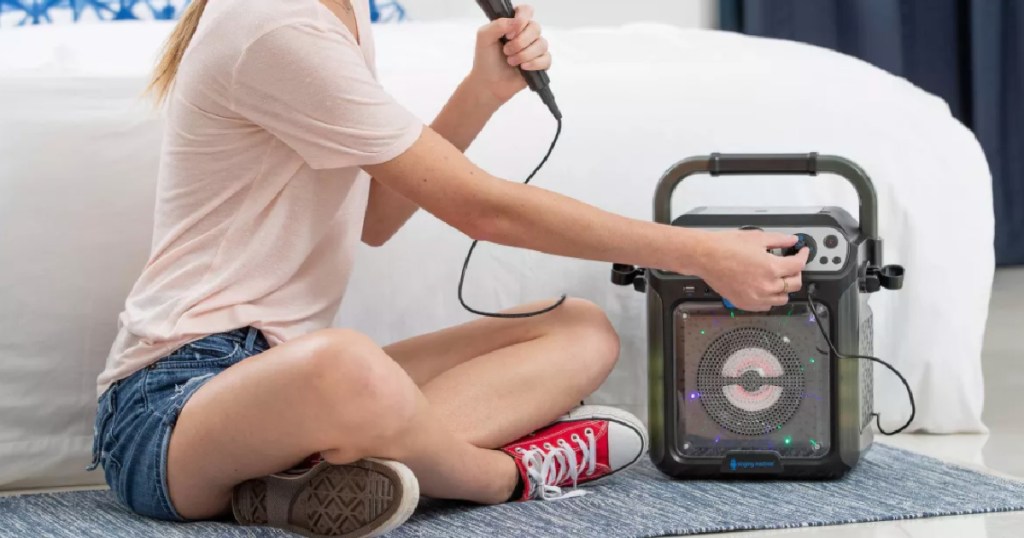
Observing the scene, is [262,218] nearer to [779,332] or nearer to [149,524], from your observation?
[149,524]

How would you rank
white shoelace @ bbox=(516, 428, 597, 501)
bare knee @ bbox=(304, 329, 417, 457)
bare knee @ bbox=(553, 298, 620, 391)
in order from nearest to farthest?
bare knee @ bbox=(304, 329, 417, 457)
white shoelace @ bbox=(516, 428, 597, 501)
bare knee @ bbox=(553, 298, 620, 391)

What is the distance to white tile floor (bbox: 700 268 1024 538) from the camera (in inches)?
50.3

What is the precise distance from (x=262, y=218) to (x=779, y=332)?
1.90 feet

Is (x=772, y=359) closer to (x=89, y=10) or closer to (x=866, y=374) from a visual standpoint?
(x=866, y=374)

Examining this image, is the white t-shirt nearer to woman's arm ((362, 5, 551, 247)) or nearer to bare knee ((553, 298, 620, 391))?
woman's arm ((362, 5, 551, 247))

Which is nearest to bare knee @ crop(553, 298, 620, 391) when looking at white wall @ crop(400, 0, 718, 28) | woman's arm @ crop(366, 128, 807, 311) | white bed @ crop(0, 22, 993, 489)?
white bed @ crop(0, 22, 993, 489)

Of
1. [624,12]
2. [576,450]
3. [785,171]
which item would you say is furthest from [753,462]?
[624,12]

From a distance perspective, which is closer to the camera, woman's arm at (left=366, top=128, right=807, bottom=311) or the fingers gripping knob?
woman's arm at (left=366, top=128, right=807, bottom=311)

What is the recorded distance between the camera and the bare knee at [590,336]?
1.53 m

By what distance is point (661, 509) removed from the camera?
1.37m

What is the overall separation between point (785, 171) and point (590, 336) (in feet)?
0.97

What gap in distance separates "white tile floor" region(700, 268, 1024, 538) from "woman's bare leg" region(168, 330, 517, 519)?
1.06 feet

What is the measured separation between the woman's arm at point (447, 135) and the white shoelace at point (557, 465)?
1.08 feet

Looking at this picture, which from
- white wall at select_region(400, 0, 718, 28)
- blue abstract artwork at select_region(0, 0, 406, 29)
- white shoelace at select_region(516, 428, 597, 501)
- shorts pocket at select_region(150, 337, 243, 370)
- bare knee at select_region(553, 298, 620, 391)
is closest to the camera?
shorts pocket at select_region(150, 337, 243, 370)
